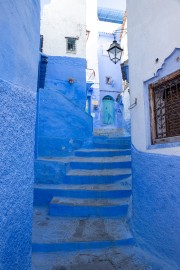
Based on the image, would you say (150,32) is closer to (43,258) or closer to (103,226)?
(103,226)

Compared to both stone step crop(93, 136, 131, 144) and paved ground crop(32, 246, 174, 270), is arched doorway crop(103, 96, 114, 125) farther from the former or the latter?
paved ground crop(32, 246, 174, 270)

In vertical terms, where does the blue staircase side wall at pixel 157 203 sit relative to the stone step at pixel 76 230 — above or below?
above

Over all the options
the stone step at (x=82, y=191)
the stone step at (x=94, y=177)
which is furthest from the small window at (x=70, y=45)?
the stone step at (x=82, y=191)

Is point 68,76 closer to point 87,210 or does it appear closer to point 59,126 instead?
point 59,126

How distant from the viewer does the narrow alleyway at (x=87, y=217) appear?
4.14 metres

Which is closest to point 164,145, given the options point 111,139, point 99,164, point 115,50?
point 115,50

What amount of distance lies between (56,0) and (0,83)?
13.4 m

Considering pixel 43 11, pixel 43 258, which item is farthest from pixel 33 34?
pixel 43 11

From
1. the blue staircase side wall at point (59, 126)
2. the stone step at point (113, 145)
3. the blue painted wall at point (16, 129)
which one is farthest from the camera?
the stone step at point (113, 145)

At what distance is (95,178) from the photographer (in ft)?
23.1

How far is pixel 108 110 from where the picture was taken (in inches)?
749

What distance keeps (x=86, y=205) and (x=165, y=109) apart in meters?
3.33

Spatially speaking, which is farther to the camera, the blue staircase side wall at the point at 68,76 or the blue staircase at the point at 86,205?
the blue staircase side wall at the point at 68,76

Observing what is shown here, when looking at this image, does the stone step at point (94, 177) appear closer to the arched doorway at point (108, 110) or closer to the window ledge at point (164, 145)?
the window ledge at point (164, 145)
